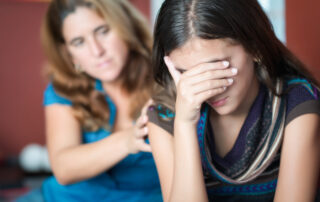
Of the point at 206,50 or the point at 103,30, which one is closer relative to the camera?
the point at 206,50

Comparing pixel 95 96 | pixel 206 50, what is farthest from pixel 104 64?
pixel 206 50

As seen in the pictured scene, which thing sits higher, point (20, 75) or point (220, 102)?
point (220, 102)

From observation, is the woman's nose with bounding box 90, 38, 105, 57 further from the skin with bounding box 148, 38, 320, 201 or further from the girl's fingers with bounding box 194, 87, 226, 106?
the girl's fingers with bounding box 194, 87, 226, 106

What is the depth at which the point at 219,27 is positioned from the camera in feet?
3.21

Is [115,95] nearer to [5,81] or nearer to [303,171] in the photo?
[303,171]

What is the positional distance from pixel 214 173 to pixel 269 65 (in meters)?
0.33

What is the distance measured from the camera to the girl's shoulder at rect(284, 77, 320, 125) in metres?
1.08

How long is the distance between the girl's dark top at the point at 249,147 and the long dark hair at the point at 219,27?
0.20 feet

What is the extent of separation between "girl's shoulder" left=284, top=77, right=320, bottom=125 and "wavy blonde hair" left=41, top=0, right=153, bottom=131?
0.70 meters

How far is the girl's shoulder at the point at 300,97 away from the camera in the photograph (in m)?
1.08

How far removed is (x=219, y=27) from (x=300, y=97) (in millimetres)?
312

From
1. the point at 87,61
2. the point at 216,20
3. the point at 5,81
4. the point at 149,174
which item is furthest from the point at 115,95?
the point at 5,81

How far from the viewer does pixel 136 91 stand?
1.77 m

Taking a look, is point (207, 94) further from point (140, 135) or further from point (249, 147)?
point (140, 135)
